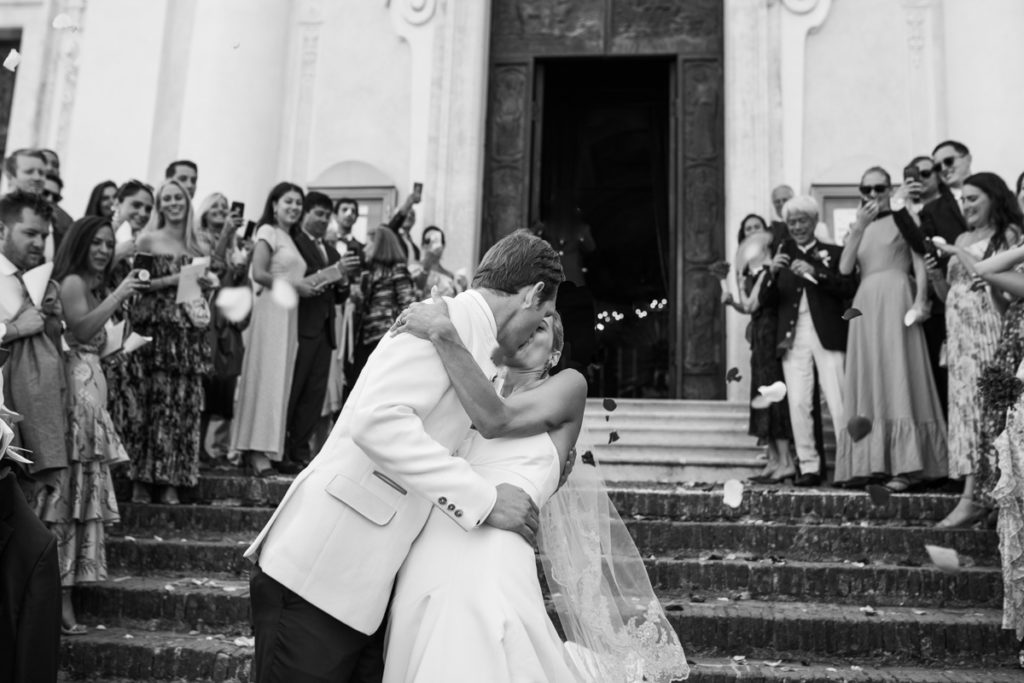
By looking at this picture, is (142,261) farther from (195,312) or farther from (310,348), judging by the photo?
(310,348)

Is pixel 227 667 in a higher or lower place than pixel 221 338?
lower

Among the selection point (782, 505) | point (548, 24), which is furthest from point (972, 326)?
point (548, 24)

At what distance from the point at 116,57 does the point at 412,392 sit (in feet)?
33.3

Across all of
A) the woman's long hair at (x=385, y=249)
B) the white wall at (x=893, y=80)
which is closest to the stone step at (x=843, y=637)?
the woman's long hair at (x=385, y=249)

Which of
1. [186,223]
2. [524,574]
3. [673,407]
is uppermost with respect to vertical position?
[186,223]

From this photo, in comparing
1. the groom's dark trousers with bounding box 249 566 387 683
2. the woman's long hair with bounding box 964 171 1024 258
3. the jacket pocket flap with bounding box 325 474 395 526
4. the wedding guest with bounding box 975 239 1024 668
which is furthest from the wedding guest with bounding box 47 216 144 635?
the woman's long hair with bounding box 964 171 1024 258

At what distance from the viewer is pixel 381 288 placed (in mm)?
7434

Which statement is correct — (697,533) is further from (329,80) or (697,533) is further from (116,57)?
(116,57)

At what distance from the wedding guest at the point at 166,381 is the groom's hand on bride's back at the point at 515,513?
4.14 metres

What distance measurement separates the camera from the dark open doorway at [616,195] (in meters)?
12.6

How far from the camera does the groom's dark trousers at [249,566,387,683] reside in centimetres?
237

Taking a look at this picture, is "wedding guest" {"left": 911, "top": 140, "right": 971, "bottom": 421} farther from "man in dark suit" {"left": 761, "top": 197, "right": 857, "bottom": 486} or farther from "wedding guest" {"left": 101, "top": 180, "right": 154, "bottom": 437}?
"wedding guest" {"left": 101, "top": 180, "right": 154, "bottom": 437}

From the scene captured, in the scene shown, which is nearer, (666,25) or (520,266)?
(520,266)

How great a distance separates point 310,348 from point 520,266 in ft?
15.3
